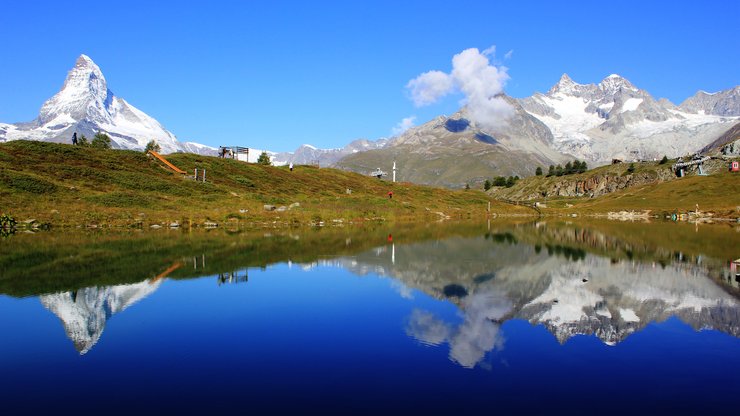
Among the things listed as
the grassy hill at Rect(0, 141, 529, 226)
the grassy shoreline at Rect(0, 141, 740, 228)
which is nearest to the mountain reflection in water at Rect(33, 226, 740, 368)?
the grassy hill at Rect(0, 141, 529, 226)

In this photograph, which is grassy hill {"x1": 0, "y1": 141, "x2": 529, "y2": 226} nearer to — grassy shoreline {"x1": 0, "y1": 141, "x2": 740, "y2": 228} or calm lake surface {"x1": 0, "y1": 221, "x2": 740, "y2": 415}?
grassy shoreline {"x1": 0, "y1": 141, "x2": 740, "y2": 228}

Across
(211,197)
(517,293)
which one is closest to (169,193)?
(211,197)

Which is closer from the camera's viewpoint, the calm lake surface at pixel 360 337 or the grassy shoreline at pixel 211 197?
the calm lake surface at pixel 360 337

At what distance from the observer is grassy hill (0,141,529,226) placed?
3009 inches

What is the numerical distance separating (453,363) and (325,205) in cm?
9330

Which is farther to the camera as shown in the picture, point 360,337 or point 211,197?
point 211,197

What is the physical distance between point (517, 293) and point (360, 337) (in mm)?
13434

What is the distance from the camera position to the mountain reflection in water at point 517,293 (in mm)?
20922

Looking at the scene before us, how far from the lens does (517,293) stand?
29.6 meters

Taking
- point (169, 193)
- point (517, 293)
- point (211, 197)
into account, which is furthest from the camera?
point (211, 197)

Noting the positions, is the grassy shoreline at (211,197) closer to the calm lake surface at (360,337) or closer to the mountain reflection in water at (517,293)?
the calm lake surface at (360,337)

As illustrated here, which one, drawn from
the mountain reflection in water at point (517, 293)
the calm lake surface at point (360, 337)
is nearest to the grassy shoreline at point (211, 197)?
the calm lake surface at point (360, 337)

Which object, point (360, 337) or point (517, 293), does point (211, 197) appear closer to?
point (517, 293)

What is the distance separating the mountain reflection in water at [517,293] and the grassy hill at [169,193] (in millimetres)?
40334
